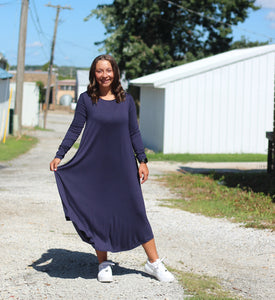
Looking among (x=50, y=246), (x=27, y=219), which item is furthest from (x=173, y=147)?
(x=50, y=246)

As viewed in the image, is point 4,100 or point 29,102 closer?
point 4,100

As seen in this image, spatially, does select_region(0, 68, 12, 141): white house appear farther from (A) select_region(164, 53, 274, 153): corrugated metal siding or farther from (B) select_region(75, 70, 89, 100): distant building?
(B) select_region(75, 70, 89, 100): distant building

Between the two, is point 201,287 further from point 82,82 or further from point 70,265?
point 82,82

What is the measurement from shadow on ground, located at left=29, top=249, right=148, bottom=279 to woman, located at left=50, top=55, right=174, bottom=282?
1.27 ft

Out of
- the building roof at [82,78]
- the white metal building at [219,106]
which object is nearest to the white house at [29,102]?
the white metal building at [219,106]

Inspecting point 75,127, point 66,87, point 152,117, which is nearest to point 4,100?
point 152,117

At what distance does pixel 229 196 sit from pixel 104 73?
20.1ft

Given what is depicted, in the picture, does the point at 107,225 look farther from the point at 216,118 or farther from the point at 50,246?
the point at 216,118

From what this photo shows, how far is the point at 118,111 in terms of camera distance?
15.6 feet

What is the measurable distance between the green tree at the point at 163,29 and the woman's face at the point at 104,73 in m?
27.6

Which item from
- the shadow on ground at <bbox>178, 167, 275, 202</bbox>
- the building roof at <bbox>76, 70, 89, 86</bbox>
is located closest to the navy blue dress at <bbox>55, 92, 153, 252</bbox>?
the shadow on ground at <bbox>178, 167, 275, 202</bbox>

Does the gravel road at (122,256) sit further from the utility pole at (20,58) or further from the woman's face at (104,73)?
the utility pole at (20,58)

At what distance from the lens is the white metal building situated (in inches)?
800

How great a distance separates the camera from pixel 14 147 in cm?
2100
